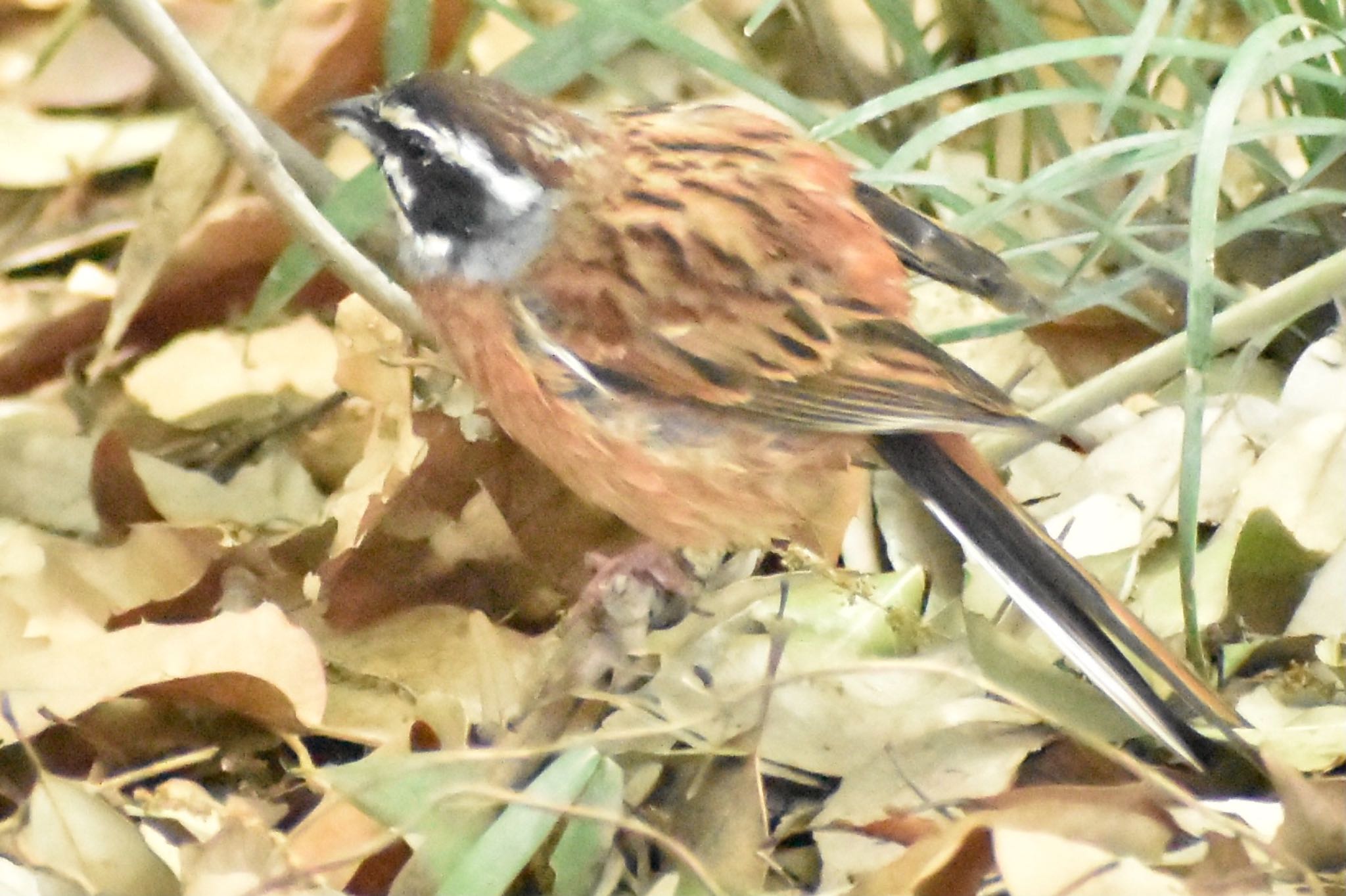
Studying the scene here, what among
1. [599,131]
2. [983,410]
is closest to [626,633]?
[983,410]

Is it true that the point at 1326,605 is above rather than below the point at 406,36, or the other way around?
below

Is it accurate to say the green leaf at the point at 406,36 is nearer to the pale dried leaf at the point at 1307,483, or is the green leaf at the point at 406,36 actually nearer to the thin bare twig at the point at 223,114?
the thin bare twig at the point at 223,114

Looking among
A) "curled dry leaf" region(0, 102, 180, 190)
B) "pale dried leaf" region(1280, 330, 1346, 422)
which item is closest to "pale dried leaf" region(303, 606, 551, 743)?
"pale dried leaf" region(1280, 330, 1346, 422)

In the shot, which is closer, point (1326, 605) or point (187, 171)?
point (1326, 605)

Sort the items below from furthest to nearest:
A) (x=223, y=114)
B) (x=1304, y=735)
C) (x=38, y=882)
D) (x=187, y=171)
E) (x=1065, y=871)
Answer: (x=187, y=171) < (x=223, y=114) < (x=1304, y=735) < (x=38, y=882) < (x=1065, y=871)

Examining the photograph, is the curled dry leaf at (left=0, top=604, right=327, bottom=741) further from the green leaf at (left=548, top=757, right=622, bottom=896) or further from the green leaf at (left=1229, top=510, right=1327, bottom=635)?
the green leaf at (left=1229, top=510, right=1327, bottom=635)

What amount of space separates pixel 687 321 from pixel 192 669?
653 mm

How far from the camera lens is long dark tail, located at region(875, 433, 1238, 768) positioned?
1474 mm

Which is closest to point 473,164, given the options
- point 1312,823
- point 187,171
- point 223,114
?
point 223,114

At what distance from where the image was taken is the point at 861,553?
6.07 ft

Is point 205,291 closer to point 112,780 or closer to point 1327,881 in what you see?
point 112,780

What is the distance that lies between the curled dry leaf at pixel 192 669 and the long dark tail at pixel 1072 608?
702 mm

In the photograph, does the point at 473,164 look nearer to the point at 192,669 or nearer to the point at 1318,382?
the point at 192,669

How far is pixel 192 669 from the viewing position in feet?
4.91
